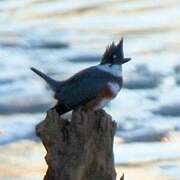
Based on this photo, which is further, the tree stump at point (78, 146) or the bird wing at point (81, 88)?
the bird wing at point (81, 88)

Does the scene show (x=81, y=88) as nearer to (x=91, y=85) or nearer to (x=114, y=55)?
(x=91, y=85)

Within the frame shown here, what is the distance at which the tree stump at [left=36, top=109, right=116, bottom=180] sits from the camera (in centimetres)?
695

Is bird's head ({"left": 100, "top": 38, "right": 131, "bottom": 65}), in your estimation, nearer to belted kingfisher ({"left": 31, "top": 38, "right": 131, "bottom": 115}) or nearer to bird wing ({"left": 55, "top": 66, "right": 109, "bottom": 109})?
belted kingfisher ({"left": 31, "top": 38, "right": 131, "bottom": 115})

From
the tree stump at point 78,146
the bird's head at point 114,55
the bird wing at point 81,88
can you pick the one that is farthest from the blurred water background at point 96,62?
the tree stump at point 78,146

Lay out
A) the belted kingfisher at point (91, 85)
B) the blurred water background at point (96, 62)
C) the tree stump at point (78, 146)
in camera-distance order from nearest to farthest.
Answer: the tree stump at point (78, 146) → the belted kingfisher at point (91, 85) → the blurred water background at point (96, 62)

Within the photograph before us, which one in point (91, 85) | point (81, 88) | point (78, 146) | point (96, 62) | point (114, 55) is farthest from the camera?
point (96, 62)

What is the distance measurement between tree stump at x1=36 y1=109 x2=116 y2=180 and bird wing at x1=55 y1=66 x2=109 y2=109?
605 millimetres

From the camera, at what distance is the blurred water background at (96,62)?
1094cm

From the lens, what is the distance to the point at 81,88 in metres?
7.90

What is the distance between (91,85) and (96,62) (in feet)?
18.0

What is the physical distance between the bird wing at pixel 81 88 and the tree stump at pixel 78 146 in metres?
0.61

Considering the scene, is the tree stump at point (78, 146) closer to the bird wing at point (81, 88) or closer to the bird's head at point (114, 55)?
the bird wing at point (81, 88)

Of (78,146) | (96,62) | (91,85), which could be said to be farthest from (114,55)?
(96,62)

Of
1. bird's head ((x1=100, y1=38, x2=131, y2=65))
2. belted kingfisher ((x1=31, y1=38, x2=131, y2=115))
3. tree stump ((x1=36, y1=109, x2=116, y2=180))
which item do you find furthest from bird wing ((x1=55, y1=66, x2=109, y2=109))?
tree stump ((x1=36, y1=109, x2=116, y2=180))
